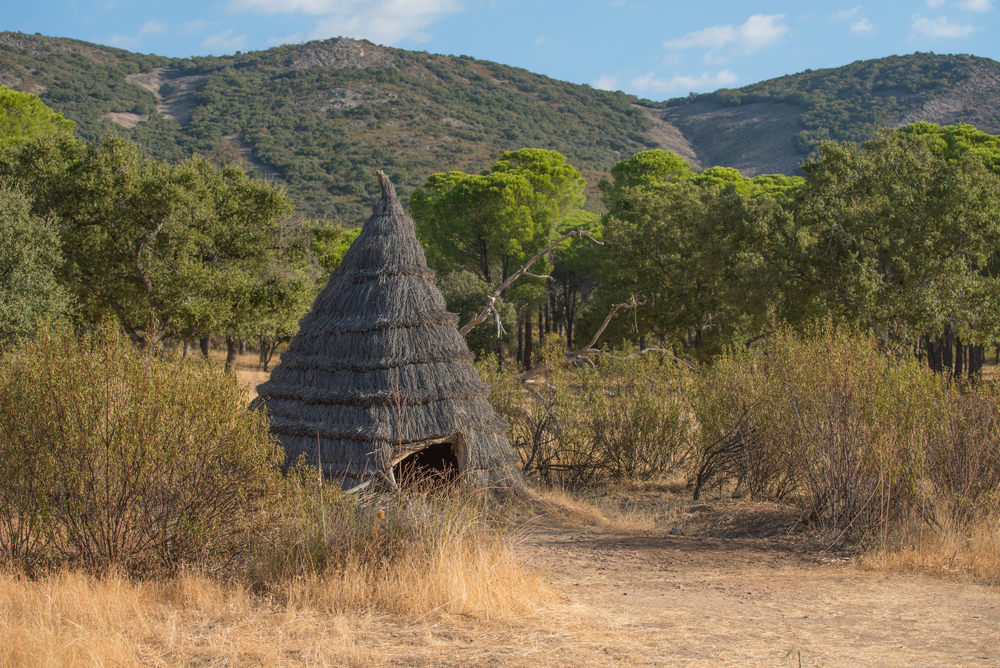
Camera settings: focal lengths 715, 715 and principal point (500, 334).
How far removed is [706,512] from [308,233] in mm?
17037

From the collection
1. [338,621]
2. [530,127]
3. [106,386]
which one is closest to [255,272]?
[106,386]

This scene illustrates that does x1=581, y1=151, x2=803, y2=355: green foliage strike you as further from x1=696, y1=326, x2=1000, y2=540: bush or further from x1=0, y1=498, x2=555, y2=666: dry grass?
x1=0, y1=498, x2=555, y2=666: dry grass

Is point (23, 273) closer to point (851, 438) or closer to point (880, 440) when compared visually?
point (851, 438)

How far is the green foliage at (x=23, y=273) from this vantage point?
47.2ft

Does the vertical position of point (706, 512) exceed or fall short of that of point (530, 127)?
it falls short

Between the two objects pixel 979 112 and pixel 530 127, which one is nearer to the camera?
pixel 979 112

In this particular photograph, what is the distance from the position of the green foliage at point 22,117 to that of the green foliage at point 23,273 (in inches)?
496

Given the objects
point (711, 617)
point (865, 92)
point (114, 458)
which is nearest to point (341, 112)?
point (865, 92)

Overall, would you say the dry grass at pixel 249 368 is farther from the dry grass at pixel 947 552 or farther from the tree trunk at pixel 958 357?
the tree trunk at pixel 958 357

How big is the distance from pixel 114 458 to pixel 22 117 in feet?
91.4

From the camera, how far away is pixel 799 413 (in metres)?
8.40

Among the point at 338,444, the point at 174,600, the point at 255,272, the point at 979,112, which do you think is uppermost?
the point at 979,112

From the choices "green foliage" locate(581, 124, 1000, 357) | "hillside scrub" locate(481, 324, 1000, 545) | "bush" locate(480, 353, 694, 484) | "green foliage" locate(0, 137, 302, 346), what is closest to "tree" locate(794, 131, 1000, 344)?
"green foliage" locate(581, 124, 1000, 357)

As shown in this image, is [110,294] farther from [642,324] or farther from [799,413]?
Answer: [799,413]
